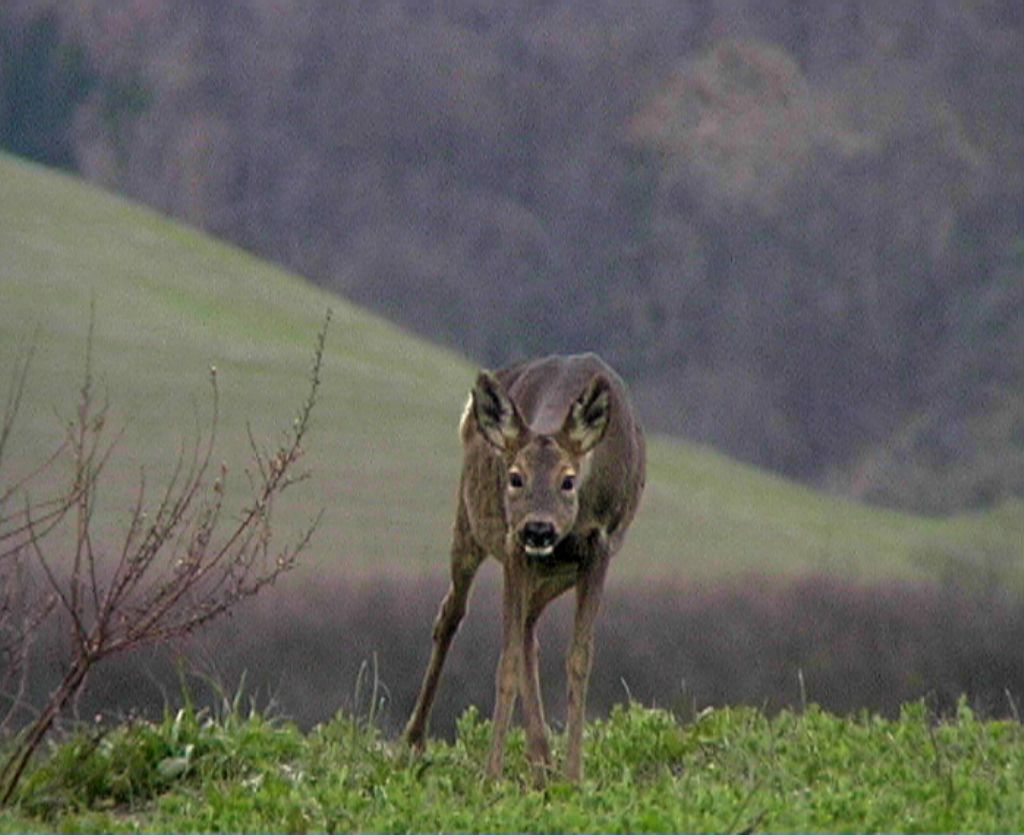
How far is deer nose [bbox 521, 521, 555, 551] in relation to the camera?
10.4 metres

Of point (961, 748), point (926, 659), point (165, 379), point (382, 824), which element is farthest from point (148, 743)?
point (165, 379)

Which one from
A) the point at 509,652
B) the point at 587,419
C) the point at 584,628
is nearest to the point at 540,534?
the point at 587,419

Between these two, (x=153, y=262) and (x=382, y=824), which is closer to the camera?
(x=382, y=824)

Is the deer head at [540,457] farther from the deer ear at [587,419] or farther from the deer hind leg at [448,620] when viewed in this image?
the deer hind leg at [448,620]

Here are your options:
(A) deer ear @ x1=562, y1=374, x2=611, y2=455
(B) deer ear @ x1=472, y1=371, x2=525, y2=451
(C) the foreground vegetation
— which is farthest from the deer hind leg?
(A) deer ear @ x1=562, y1=374, x2=611, y2=455

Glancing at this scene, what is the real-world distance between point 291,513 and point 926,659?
840 centimetres

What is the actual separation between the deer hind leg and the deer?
24 cm

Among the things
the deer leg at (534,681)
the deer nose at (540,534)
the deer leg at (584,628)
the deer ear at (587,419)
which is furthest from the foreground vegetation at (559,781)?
the deer ear at (587,419)

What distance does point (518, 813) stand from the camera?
31.5 ft

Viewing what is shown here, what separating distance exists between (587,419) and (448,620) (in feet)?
5.77

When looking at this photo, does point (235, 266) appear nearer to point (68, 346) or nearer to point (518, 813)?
point (68, 346)

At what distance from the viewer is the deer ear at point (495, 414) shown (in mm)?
10781

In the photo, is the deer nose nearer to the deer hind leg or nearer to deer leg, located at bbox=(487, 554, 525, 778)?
deer leg, located at bbox=(487, 554, 525, 778)

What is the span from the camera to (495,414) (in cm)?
1084
